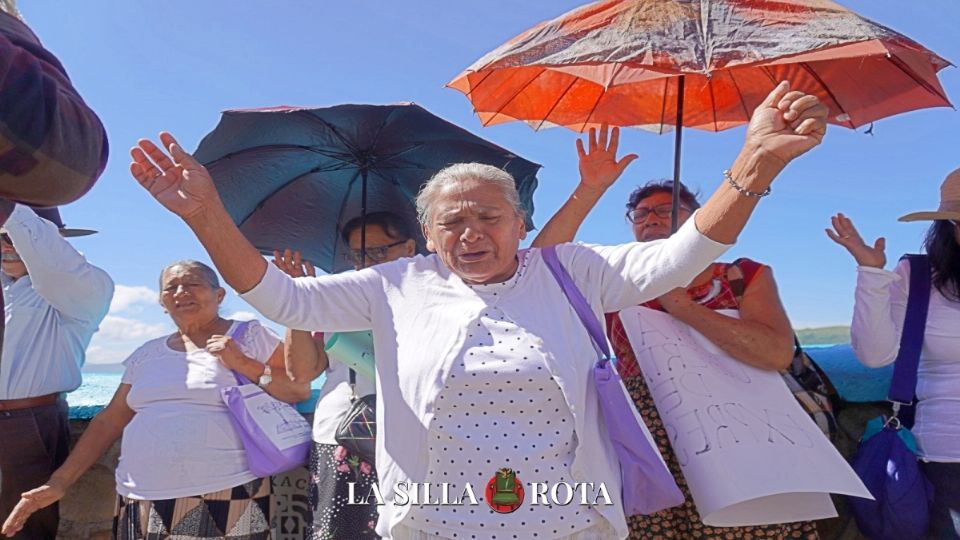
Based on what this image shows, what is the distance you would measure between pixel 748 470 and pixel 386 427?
1159mm

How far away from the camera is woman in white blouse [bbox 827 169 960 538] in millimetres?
2416

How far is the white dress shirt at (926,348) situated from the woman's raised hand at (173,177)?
7.39ft

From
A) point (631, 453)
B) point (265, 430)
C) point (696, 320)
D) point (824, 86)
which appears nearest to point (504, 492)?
point (631, 453)

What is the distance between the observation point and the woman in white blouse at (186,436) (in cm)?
282

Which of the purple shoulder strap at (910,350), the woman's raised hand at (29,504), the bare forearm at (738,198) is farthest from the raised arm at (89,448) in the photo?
the purple shoulder strap at (910,350)

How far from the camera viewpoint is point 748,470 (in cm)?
216

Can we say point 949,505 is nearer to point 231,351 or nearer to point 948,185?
point 948,185

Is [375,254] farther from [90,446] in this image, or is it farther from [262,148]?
[90,446]

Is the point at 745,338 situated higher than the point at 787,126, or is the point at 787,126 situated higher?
→ the point at 787,126

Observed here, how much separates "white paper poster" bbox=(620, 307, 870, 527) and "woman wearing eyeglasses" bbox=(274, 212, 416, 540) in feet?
3.54

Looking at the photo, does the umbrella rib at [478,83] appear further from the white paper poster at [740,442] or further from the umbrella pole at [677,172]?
the white paper poster at [740,442]

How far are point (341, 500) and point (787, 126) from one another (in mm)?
1974

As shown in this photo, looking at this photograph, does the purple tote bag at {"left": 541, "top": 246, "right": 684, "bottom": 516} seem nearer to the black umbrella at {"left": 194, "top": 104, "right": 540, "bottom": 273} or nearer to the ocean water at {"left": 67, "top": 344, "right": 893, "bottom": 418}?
the ocean water at {"left": 67, "top": 344, "right": 893, "bottom": 418}

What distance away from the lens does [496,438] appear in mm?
1741
